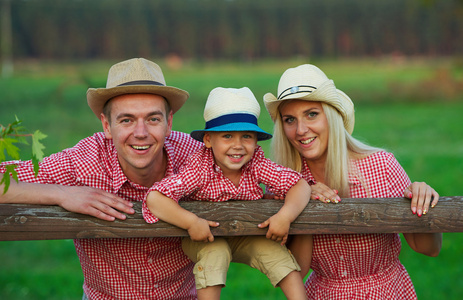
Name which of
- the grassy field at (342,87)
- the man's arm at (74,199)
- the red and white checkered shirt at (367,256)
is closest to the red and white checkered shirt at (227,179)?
the man's arm at (74,199)

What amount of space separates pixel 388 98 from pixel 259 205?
71.3 ft

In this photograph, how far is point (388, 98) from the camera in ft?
78.8

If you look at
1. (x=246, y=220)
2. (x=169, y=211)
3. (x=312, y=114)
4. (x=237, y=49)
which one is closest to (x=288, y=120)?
(x=312, y=114)

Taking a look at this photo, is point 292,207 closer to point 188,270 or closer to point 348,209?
point 348,209

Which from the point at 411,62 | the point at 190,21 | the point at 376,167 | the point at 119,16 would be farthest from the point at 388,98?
the point at 376,167

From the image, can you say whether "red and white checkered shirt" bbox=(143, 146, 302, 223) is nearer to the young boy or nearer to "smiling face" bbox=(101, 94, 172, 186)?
the young boy

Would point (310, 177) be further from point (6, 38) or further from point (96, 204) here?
point (6, 38)

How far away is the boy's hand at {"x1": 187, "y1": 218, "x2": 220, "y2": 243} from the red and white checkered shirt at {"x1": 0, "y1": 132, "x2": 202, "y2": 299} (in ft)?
1.78

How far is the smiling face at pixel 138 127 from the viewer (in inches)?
128

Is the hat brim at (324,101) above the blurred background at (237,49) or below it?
below

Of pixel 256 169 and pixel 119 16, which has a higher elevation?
pixel 119 16

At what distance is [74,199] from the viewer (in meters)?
3.10

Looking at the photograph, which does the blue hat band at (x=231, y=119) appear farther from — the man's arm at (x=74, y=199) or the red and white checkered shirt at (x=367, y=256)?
the red and white checkered shirt at (x=367, y=256)

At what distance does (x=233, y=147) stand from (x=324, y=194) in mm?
502
